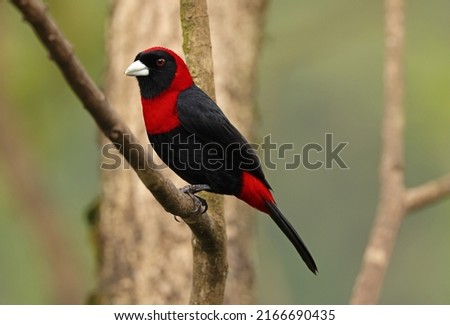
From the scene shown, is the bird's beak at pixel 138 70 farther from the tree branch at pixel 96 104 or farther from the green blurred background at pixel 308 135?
the green blurred background at pixel 308 135

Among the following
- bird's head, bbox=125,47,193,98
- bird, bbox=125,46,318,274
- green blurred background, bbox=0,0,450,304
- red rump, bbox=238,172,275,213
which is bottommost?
green blurred background, bbox=0,0,450,304

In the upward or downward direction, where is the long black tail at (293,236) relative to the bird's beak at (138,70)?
downward

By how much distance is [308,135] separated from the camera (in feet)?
38.7

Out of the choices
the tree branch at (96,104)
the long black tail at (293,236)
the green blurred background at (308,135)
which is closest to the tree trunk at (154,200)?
the green blurred background at (308,135)

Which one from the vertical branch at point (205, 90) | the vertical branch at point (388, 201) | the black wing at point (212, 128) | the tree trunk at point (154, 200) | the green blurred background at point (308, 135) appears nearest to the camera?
the black wing at point (212, 128)

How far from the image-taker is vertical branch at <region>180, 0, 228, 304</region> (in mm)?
3070

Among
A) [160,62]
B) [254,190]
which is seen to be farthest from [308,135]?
[160,62]

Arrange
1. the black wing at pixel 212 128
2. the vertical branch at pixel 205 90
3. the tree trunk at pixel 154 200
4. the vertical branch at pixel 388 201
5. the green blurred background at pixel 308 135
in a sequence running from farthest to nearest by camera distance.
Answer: the green blurred background at pixel 308 135 → the tree trunk at pixel 154 200 → the vertical branch at pixel 388 201 → the vertical branch at pixel 205 90 → the black wing at pixel 212 128

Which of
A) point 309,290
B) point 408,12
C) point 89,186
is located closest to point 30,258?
point 89,186

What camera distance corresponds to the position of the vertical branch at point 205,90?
307 cm

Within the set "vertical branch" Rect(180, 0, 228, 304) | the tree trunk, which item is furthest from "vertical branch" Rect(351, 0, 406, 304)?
"vertical branch" Rect(180, 0, 228, 304)

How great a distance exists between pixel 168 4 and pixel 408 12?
5.91m

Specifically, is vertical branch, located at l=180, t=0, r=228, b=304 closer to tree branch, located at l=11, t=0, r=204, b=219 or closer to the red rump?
the red rump

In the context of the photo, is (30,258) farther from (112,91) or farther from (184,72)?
(184,72)
